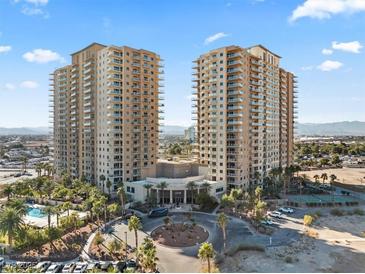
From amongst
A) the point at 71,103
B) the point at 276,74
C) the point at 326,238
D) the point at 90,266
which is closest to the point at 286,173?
the point at 276,74

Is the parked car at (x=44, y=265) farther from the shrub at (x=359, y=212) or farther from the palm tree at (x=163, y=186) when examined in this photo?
the shrub at (x=359, y=212)

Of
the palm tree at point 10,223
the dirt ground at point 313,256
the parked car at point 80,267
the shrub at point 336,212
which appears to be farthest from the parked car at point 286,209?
the palm tree at point 10,223

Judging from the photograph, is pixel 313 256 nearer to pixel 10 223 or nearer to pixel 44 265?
pixel 44 265

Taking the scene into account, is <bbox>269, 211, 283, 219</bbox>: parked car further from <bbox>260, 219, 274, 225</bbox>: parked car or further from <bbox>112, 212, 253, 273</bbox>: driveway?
<bbox>112, 212, 253, 273</bbox>: driveway

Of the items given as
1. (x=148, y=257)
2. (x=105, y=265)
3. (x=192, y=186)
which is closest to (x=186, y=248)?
(x=105, y=265)

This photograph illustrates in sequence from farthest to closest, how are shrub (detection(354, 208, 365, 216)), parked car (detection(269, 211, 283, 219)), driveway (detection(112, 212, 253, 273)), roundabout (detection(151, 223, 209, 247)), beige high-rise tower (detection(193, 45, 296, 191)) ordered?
beige high-rise tower (detection(193, 45, 296, 191)), shrub (detection(354, 208, 365, 216)), parked car (detection(269, 211, 283, 219)), roundabout (detection(151, 223, 209, 247)), driveway (detection(112, 212, 253, 273))

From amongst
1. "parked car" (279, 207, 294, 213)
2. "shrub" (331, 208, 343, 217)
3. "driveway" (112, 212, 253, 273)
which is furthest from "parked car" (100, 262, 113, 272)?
"shrub" (331, 208, 343, 217)
